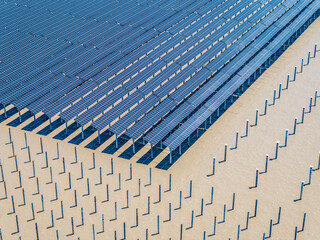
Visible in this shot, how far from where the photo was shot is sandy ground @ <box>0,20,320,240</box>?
186ft

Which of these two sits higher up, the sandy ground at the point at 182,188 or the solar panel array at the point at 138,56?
the solar panel array at the point at 138,56

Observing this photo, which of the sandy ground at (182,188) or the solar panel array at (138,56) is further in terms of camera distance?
the solar panel array at (138,56)

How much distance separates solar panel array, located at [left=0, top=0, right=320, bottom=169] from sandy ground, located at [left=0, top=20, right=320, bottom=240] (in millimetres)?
4148

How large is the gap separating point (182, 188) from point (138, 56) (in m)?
Answer: 29.4

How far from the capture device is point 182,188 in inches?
2445

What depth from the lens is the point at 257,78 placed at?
84.8 metres

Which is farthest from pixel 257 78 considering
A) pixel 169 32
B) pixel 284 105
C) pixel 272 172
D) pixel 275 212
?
pixel 275 212

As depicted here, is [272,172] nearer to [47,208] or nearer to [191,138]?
[191,138]

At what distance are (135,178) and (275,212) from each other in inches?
631

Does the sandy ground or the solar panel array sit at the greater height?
the solar panel array

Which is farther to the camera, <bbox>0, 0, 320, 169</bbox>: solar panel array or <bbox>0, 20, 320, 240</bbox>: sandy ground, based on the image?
<bbox>0, 0, 320, 169</bbox>: solar panel array

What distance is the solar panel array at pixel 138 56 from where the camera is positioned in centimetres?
7206

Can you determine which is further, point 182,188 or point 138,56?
point 138,56

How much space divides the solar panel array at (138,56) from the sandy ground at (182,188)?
13.6 ft
